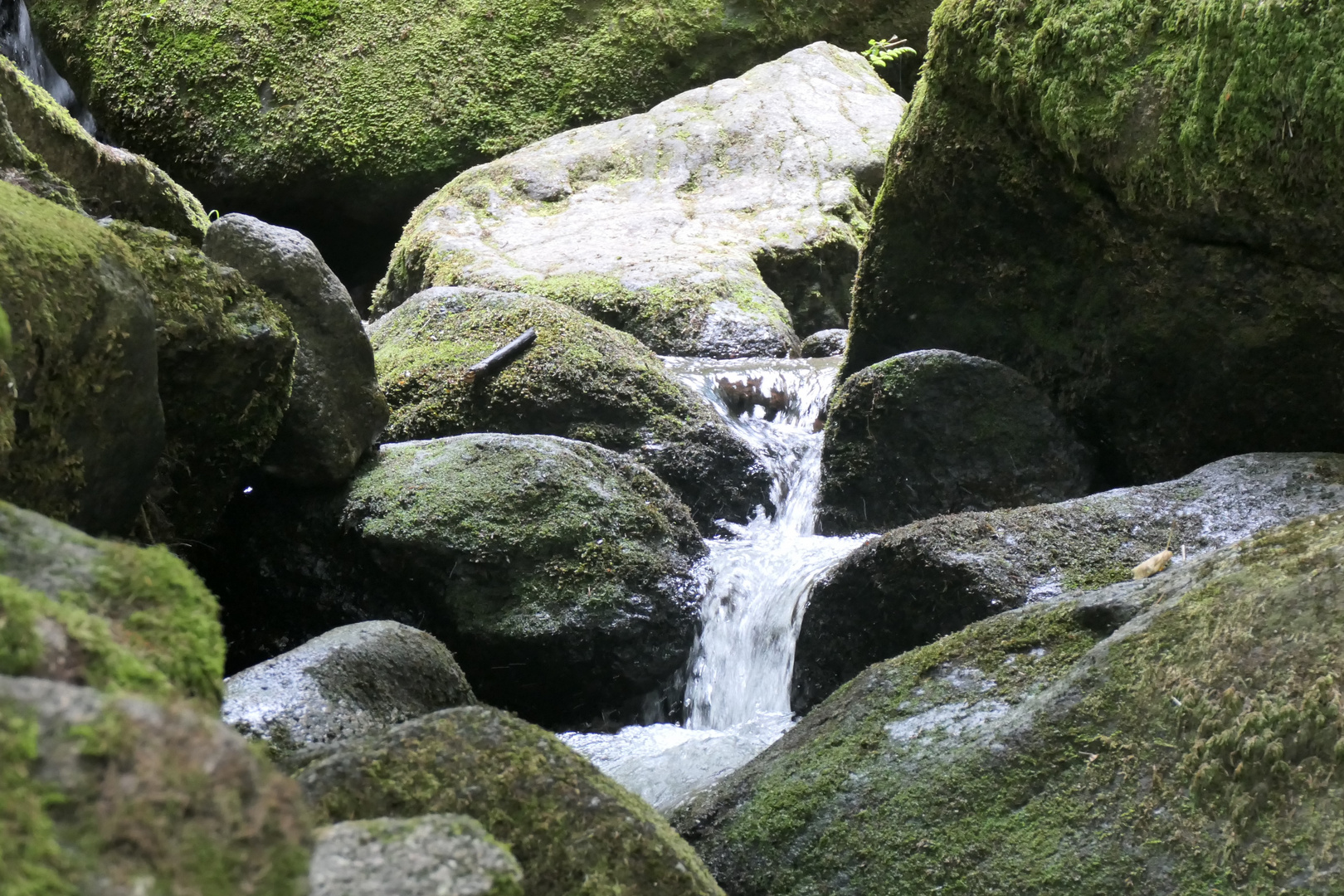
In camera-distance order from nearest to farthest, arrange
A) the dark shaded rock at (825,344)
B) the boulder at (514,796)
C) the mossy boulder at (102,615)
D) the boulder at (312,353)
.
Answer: the mossy boulder at (102,615)
the boulder at (514,796)
the boulder at (312,353)
the dark shaded rock at (825,344)

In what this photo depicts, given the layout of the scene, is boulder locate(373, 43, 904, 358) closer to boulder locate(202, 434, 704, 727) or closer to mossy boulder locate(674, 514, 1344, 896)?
boulder locate(202, 434, 704, 727)

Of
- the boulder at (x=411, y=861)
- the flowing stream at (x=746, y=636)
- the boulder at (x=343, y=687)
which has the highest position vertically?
the boulder at (x=411, y=861)

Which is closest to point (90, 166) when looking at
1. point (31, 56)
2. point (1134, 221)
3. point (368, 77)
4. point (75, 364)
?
point (75, 364)

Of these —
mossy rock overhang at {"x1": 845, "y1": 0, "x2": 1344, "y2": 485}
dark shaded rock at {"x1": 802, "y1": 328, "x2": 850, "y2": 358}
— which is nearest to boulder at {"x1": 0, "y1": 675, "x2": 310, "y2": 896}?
mossy rock overhang at {"x1": 845, "y1": 0, "x2": 1344, "y2": 485}

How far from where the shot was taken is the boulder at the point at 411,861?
4.02 ft

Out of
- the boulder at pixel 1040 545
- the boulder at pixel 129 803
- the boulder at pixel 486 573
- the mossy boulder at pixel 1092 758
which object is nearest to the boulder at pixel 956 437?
the boulder at pixel 1040 545

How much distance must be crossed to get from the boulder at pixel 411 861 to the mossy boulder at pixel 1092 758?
1478 mm

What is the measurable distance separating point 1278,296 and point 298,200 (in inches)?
372

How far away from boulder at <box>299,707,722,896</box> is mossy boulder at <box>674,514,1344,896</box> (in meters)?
0.80

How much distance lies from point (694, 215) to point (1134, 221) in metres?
5.43

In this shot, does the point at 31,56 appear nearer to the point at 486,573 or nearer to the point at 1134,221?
the point at 486,573

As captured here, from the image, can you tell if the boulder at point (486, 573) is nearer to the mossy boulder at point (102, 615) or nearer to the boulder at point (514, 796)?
the boulder at point (514, 796)

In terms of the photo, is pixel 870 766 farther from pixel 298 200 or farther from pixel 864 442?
pixel 298 200

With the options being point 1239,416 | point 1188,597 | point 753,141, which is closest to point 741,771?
point 1188,597
